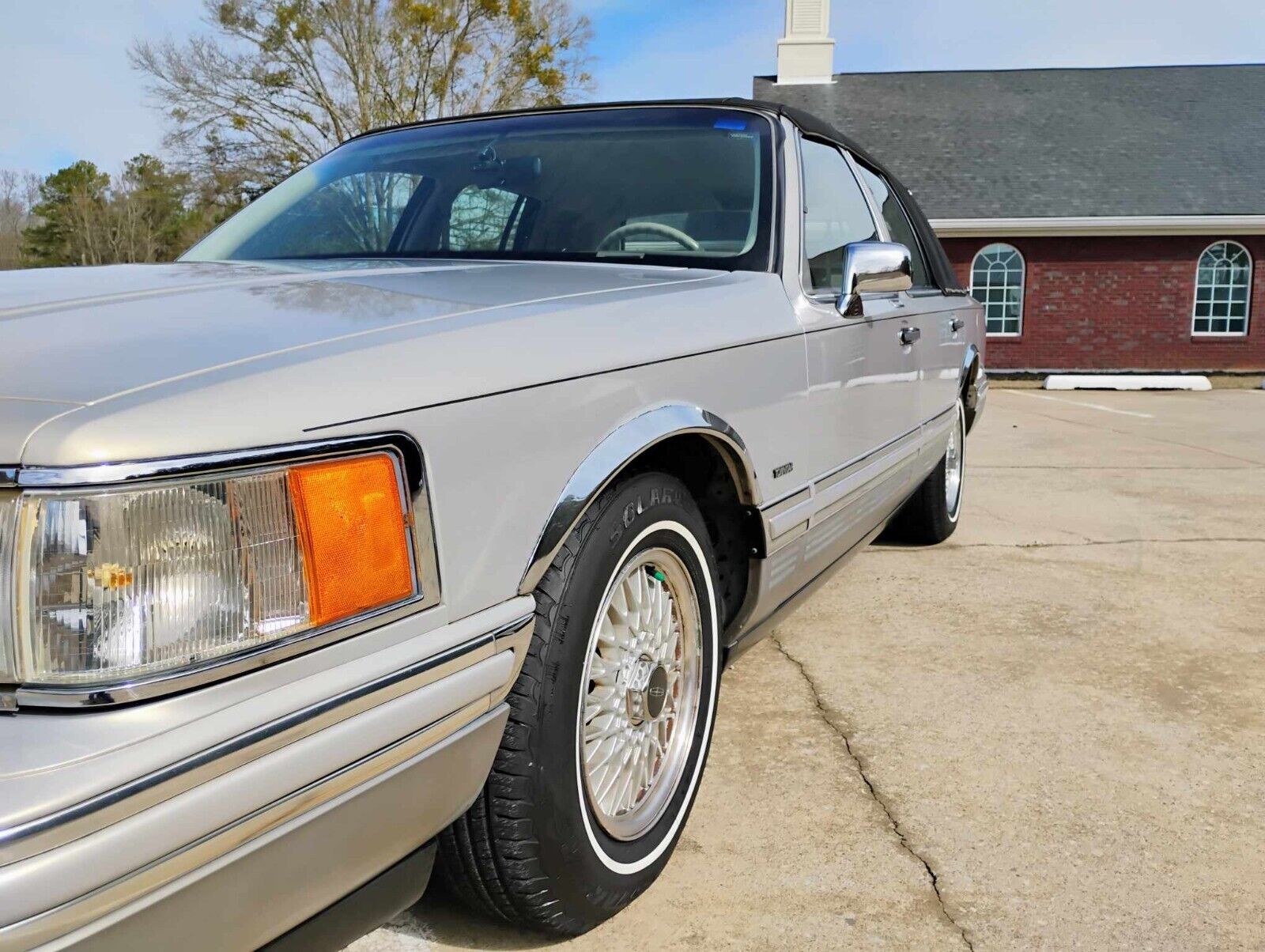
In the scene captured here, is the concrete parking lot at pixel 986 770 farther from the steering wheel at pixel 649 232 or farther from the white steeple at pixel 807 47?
the white steeple at pixel 807 47

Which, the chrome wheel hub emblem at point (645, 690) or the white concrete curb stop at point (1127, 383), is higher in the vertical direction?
the chrome wheel hub emblem at point (645, 690)

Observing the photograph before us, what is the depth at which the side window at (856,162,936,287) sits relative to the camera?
165 inches

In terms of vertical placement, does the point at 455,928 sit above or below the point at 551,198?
below

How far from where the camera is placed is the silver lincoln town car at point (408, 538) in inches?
44.2

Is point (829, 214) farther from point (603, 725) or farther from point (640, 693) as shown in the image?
point (603, 725)

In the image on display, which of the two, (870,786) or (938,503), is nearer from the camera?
(870,786)

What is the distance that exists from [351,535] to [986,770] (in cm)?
195

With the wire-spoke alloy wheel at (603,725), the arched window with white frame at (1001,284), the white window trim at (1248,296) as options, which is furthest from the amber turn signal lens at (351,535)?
the white window trim at (1248,296)

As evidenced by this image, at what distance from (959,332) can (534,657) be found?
3.65 meters

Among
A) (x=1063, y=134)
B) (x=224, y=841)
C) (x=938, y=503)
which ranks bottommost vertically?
(x=938, y=503)

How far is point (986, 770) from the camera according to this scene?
2.68 metres

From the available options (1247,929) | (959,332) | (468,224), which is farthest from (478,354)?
(959,332)

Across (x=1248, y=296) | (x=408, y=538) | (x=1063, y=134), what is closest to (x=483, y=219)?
(x=408, y=538)

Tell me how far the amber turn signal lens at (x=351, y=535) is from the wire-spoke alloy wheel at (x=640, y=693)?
1.70 feet
